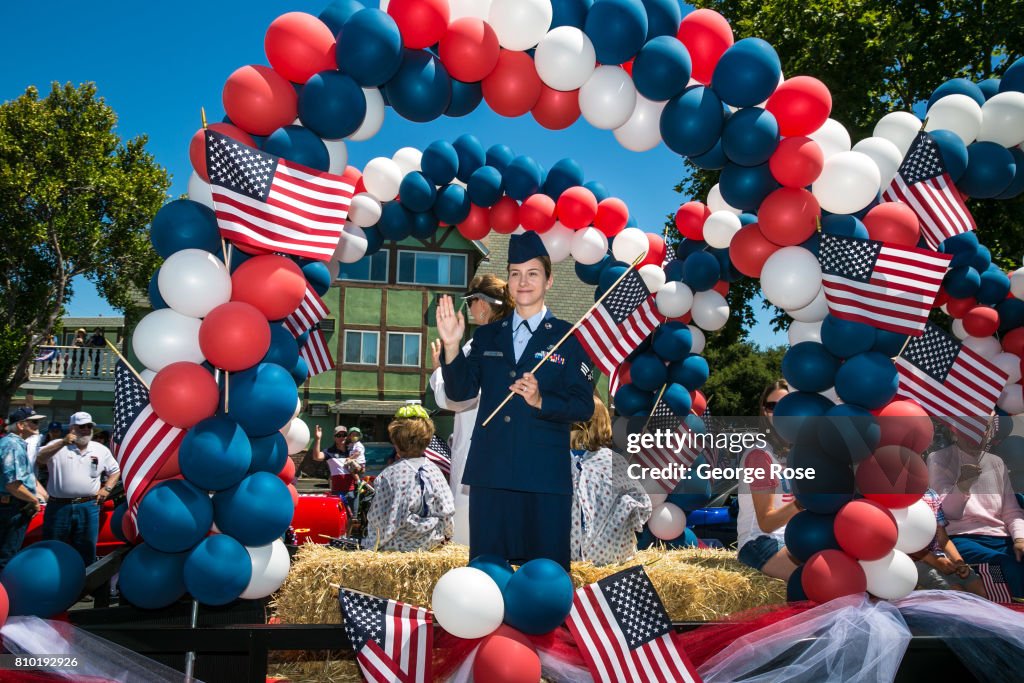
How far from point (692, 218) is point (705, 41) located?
3190 millimetres

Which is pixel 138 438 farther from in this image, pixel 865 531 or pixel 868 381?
pixel 868 381

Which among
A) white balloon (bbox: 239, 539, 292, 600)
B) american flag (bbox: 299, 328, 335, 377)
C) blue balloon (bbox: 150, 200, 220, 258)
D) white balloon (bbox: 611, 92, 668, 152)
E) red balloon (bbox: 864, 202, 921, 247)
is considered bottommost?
white balloon (bbox: 239, 539, 292, 600)

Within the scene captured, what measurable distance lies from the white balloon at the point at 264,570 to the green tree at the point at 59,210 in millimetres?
21665

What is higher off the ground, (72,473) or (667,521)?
(72,473)

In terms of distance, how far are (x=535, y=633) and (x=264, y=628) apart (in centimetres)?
116

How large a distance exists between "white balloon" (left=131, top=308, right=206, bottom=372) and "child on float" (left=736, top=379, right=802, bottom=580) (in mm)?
3156

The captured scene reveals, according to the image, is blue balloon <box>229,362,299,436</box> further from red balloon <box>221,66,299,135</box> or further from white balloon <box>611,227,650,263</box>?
white balloon <box>611,227,650,263</box>

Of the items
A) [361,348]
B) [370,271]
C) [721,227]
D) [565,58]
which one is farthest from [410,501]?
[370,271]

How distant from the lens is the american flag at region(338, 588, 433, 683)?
317 cm

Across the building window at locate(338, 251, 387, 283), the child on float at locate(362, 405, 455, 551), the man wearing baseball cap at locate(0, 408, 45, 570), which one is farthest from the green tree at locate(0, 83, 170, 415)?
the child on float at locate(362, 405, 455, 551)

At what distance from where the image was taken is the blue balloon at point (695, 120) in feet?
14.1

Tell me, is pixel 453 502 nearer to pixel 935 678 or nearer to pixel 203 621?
pixel 203 621

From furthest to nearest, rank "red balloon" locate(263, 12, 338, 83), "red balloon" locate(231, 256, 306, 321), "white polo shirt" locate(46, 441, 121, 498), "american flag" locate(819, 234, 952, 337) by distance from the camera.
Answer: "white polo shirt" locate(46, 441, 121, 498) < "american flag" locate(819, 234, 952, 337) < "red balloon" locate(263, 12, 338, 83) < "red balloon" locate(231, 256, 306, 321)

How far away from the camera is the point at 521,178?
7.19 meters
